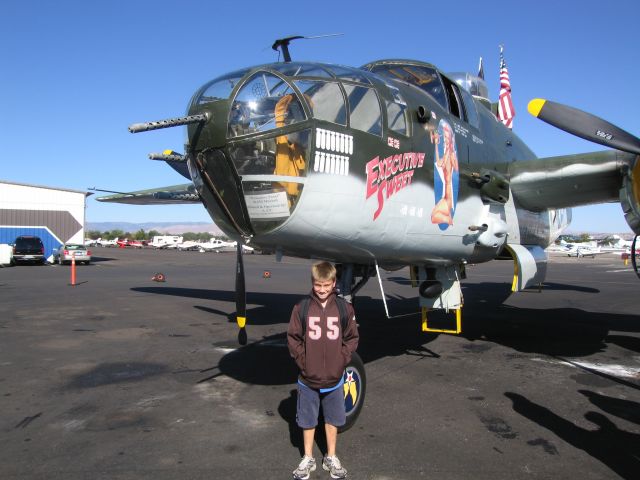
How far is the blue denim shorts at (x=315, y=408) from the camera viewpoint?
4.03 meters

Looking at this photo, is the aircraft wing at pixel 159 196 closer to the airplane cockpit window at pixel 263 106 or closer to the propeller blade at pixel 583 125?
the airplane cockpit window at pixel 263 106

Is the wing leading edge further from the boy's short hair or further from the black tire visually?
the boy's short hair

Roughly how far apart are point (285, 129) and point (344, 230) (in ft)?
3.95

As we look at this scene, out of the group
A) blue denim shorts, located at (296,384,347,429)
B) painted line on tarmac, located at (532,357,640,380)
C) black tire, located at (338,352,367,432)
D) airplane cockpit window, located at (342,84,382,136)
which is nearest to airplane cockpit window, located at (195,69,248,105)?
airplane cockpit window, located at (342,84,382,136)

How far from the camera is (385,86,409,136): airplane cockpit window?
5.62m

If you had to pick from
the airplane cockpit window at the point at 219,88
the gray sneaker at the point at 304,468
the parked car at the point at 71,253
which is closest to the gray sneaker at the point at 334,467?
the gray sneaker at the point at 304,468

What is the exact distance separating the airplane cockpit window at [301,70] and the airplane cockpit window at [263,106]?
0.52 ft

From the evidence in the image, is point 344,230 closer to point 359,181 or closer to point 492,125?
point 359,181

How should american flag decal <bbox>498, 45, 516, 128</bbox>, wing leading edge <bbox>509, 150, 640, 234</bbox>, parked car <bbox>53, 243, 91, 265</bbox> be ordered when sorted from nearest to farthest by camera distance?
wing leading edge <bbox>509, 150, 640, 234</bbox> → american flag decal <bbox>498, 45, 516, 128</bbox> → parked car <bbox>53, 243, 91, 265</bbox>

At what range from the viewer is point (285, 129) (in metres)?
4.51

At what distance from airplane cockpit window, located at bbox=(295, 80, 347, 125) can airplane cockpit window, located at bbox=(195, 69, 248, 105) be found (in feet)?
1.98

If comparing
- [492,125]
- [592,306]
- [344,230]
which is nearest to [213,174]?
[344,230]

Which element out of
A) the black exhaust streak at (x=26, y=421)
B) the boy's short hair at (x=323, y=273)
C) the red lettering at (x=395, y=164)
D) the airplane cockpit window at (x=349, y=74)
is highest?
the airplane cockpit window at (x=349, y=74)

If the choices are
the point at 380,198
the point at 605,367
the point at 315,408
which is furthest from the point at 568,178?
the point at 315,408
